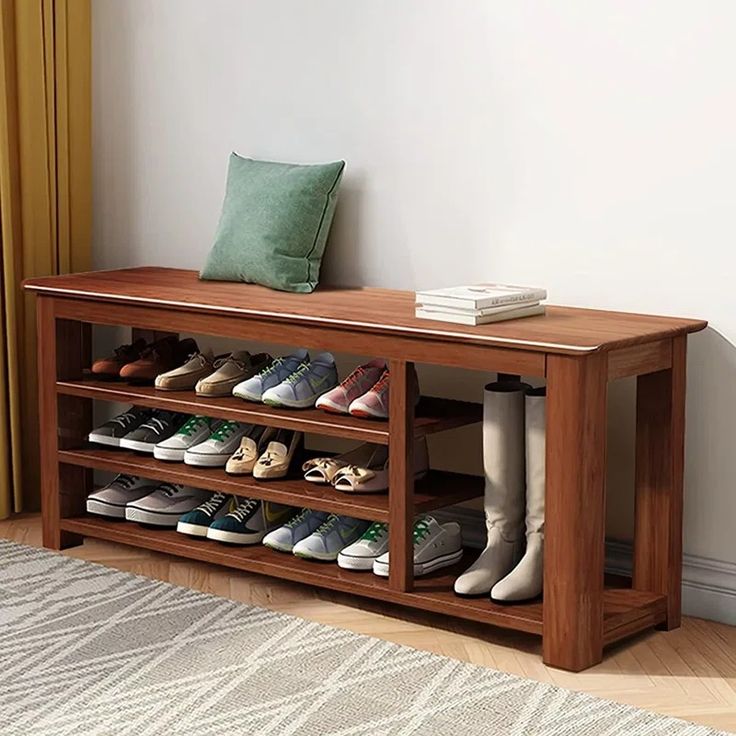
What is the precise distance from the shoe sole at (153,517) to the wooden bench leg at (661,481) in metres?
1.12

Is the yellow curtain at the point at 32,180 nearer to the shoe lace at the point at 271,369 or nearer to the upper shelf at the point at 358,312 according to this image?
the upper shelf at the point at 358,312

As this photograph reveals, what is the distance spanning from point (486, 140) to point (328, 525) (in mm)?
946

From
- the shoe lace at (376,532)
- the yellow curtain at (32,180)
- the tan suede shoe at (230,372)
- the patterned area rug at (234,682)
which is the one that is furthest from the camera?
the yellow curtain at (32,180)

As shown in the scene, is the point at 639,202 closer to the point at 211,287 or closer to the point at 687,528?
the point at 687,528

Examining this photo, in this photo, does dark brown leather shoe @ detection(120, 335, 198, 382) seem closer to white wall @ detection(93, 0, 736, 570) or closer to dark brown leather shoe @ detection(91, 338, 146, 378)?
dark brown leather shoe @ detection(91, 338, 146, 378)

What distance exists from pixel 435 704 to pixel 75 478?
4.41 ft

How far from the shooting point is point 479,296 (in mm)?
2693

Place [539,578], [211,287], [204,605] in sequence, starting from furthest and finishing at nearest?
1. [211,287]
2. [204,605]
3. [539,578]

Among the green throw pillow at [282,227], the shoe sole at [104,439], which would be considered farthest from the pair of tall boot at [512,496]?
the shoe sole at [104,439]

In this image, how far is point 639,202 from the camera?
115 inches

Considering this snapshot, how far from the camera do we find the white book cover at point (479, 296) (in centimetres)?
268

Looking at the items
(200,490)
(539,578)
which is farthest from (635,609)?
(200,490)

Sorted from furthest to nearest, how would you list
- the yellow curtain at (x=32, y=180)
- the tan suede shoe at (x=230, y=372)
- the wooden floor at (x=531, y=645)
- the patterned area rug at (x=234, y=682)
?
1. the yellow curtain at (x=32, y=180)
2. the tan suede shoe at (x=230, y=372)
3. the wooden floor at (x=531, y=645)
4. the patterned area rug at (x=234, y=682)

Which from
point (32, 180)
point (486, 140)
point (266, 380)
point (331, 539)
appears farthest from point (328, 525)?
point (32, 180)
